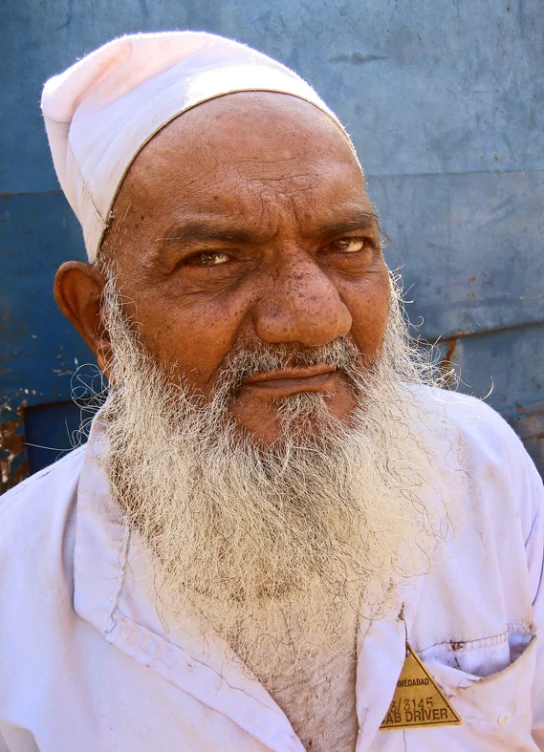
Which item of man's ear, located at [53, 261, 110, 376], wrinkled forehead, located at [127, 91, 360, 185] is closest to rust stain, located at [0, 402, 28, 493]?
man's ear, located at [53, 261, 110, 376]

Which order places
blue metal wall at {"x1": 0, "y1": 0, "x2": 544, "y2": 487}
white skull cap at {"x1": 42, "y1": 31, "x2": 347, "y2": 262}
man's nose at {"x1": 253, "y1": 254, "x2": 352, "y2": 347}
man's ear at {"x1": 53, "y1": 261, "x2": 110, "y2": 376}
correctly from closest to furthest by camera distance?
man's nose at {"x1": 253, "y1": 254, "x2": 352, "y2": 347} < white skull cap at {"x1": 42, "y1": 31, "x2": 347, "y2": 262} < man's ear at {"x1": 53, "y1": 261, "x2": 110, "y2": 376} < blue metal wall at {"x1": 0, "y1": 0, "x2": 544, "y2": 487}

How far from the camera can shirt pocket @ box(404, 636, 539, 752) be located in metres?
1.50

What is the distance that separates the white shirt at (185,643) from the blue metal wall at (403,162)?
0.93 meters

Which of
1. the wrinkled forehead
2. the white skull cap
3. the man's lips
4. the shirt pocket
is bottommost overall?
the shirt pocket

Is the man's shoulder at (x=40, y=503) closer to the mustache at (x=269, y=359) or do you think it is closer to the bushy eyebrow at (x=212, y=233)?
the mustache at (x=269, y=359)

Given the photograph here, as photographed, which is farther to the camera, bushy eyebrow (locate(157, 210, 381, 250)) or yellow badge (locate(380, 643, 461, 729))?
yellow badge (locate(380, 643, 461, 729))

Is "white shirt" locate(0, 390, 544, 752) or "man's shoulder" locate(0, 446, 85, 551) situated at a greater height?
"man's shoulder" locate(0, 446, 85, 551)

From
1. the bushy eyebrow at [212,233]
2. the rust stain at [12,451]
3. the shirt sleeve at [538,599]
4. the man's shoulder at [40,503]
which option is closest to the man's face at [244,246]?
the bushy eyebrow at [212,233]

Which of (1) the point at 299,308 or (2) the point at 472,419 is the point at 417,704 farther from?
(1) the point at 299,308

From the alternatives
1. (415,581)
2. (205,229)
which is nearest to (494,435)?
(415,581)

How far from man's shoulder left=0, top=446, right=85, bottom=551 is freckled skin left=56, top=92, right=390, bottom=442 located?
48 cm

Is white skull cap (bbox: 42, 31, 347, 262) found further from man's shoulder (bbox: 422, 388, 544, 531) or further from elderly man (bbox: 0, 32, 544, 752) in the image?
man's shoulder (bbox: 422, 388, 544, 531)

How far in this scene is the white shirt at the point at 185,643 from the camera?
131 centimetres

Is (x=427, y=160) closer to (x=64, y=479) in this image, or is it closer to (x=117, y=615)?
(x=64, y=479)
